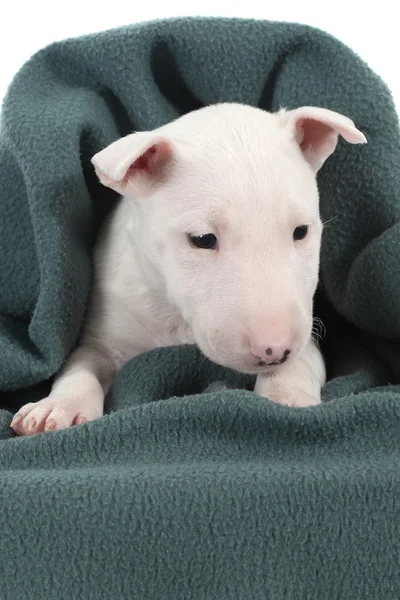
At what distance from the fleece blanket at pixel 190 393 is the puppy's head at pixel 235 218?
0.12 m

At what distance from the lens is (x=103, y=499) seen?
1.09 metres

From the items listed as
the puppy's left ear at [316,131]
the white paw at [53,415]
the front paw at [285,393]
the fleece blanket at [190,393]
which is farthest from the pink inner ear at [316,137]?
the white paw at [53,415]

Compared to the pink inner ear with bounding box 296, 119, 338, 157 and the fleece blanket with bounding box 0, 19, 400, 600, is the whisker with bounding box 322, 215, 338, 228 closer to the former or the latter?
the fleece blanket with bounding box 0, 19, 400, 600

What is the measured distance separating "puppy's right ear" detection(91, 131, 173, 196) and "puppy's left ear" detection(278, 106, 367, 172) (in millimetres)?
248

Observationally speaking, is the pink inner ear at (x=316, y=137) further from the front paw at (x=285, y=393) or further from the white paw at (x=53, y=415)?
the white paw at (x=53, y=415)

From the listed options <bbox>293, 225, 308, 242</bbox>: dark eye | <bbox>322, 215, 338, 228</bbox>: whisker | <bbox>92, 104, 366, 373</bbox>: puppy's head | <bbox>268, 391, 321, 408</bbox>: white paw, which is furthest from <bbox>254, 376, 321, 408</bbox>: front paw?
<bbox>322, 215, 338, 228</bbox>: whisker

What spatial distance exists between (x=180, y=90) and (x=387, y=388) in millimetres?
862

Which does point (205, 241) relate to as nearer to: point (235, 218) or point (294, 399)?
point (235, 218)

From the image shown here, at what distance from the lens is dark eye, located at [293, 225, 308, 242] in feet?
4.75

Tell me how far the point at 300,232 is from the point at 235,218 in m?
0.15

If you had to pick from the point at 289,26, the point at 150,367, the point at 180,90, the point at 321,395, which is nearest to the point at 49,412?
the point at 150,367

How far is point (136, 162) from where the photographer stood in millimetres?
1547

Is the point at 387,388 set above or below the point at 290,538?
below

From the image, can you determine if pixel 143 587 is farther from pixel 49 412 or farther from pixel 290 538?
pixel 49 412
